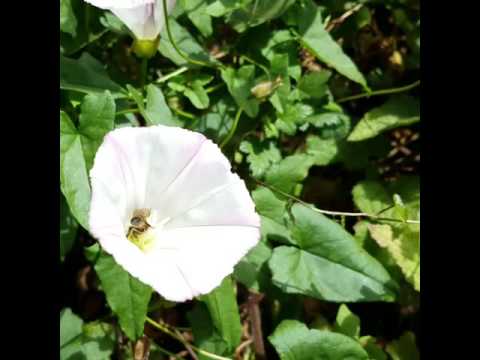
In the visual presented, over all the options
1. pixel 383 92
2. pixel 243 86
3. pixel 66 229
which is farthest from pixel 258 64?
pixel 66 229

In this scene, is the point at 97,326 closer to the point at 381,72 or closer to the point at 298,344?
the point at 298,344

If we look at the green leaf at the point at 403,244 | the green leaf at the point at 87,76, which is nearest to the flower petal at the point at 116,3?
the green leaf at the point at 87,76

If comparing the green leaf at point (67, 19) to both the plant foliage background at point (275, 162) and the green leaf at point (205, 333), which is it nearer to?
the plant foliage background at point (275, 162)

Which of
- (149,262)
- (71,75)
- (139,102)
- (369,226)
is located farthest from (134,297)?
(369,226)

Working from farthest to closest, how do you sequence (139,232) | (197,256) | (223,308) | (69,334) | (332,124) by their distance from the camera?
(332,124) < (69,334) < (223,308) < (139,232) < (197,256)

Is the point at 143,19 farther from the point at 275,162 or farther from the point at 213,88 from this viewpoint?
the point at 275,162
